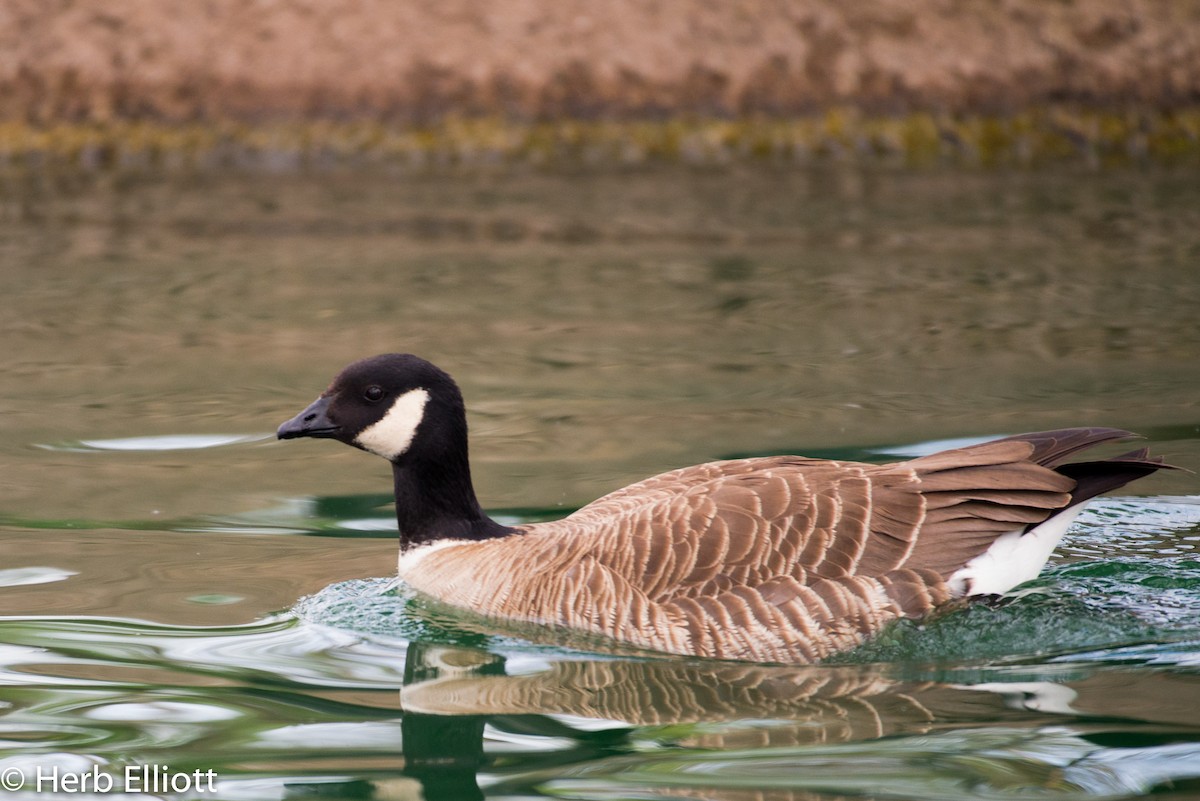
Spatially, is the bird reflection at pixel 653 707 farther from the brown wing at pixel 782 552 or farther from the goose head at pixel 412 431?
the goose head at pixel 412 431

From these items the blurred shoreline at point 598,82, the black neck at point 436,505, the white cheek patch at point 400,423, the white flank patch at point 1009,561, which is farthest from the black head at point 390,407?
the blurred shoreline at point 598,82

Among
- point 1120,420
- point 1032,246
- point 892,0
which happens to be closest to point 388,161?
point 892,0

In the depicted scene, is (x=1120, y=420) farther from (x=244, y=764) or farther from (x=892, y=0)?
(x=892, y=0)

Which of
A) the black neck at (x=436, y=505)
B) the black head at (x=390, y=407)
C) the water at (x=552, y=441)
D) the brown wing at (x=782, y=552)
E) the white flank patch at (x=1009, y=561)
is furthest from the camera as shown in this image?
the black neck at (x=436, y=505)

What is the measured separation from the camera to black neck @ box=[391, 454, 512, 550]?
698 cm

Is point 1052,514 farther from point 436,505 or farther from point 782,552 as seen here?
point 436,505

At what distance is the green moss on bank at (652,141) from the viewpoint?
18078 millimetres

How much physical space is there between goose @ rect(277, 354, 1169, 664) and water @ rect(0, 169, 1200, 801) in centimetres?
16

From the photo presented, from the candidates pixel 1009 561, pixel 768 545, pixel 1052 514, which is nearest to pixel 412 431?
pixel 768 545

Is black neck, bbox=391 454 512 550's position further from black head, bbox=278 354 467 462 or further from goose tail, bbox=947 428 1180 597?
goose tail, bbox=947 428 1180 597

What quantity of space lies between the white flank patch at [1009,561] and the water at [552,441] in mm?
139

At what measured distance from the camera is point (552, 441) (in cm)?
922

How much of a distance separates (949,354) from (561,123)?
873 centimetres

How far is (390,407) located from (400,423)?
3.3 inches
